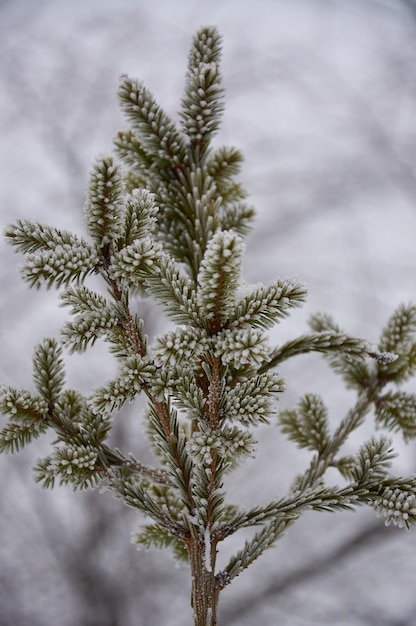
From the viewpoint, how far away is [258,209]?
6.96ft

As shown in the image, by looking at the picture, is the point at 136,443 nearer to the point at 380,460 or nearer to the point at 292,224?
the point at 292,224

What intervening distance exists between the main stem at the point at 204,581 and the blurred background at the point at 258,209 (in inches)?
59.4

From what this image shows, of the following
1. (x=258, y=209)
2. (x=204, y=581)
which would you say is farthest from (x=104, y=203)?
(x=258, y=209)

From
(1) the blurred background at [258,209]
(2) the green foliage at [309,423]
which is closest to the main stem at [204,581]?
(2) the green foliage at [309,423]

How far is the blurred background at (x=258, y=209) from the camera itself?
2.01 m

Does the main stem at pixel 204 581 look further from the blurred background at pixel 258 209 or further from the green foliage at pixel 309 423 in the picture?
the blurred background at pixel 258 209

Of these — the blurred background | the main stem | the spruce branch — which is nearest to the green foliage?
the main stem

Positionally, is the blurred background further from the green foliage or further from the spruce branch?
the spruce branch

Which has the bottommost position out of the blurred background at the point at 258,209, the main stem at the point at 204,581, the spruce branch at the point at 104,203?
the main stem at the point at 204,581

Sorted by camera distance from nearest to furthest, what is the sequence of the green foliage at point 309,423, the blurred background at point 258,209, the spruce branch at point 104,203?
the spruce branch at point 104,203
the green foliage at point 309,423
the blurred background at point 258,209

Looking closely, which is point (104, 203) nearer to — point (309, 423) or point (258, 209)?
point (309, 423)

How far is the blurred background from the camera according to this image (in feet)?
6.59

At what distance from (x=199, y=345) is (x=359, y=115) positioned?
7.94 ft

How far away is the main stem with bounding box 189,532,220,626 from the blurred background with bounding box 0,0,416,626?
59.4 inches
